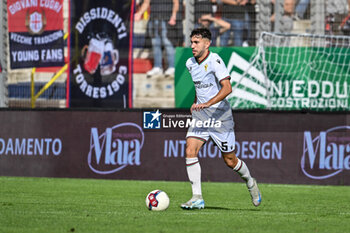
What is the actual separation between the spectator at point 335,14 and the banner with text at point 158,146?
292 cm

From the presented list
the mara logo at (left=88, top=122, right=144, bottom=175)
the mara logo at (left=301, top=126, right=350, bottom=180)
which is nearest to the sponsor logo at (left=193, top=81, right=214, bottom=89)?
the mara logo at (left=301, top=126, right=350, bottom=180)

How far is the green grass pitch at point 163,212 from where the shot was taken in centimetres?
723

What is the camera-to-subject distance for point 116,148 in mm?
14773

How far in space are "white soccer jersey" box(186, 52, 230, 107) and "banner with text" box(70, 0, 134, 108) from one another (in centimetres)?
742

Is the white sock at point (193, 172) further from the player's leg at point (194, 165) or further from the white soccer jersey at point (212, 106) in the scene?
the white soccer jersey at point (212, 106)

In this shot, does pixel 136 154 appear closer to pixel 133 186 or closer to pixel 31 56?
pixel 133 186

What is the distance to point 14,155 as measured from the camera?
15188mm

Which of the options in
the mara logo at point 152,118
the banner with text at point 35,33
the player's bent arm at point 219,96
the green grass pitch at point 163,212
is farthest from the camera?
the banner with text at point 35,33

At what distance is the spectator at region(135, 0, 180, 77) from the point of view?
16578mm

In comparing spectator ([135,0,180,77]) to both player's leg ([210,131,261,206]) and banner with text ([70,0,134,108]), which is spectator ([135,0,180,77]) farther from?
player's leg ([210,131,261,206])

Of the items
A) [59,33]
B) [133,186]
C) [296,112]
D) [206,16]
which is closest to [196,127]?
[133,186]

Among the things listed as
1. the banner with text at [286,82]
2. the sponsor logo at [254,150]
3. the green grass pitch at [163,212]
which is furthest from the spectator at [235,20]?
the green grass pitch at [163,212]

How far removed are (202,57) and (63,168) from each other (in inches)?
258

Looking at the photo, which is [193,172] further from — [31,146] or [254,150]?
[31,146]
